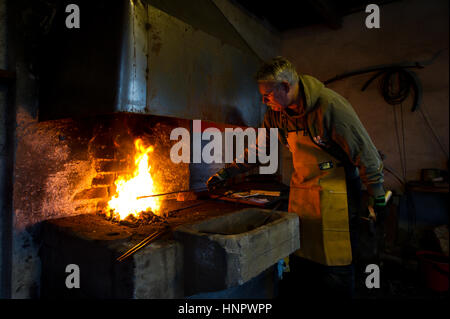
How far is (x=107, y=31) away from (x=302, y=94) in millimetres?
1386

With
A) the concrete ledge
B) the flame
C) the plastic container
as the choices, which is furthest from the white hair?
the plastic container

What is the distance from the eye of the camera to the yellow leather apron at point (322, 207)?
2088 mm

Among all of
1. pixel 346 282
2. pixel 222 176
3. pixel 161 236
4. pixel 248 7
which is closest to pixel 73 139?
pixel 161 236

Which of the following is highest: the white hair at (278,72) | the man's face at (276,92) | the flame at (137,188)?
the white hair at (278,72)

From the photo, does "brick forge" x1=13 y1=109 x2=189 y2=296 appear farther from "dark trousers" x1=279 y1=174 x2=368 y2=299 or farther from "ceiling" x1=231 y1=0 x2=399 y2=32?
"ceiling" x1=231 y1=0 x2=399 y2=32

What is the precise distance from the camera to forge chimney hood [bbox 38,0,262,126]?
1504 millimetres

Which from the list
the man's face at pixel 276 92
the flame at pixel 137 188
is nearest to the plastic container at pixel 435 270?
the man's face at pixel 276 92

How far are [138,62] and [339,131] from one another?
1428mm

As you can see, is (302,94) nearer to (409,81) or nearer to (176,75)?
(176,75)

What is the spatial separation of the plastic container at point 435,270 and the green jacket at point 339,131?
230 centimetres

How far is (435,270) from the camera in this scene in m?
3.41

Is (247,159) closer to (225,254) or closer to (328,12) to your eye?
(225,254)

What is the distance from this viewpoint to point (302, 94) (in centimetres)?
204

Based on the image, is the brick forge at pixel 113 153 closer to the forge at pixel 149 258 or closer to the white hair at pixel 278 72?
the forge at pixel 149 258
